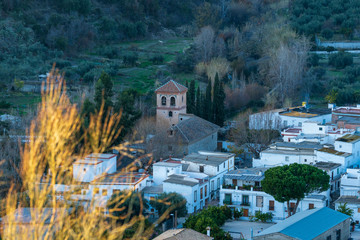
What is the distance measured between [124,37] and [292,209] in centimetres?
3585

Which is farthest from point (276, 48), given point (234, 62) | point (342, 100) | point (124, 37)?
point (124, 37)

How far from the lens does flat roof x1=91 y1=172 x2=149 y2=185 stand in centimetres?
2417

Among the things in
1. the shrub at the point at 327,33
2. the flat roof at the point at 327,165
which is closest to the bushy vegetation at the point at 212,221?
the flat roof at the point at 327,165

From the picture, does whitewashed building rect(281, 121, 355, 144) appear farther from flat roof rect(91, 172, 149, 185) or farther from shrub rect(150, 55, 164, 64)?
shrub rect(150, 55, 164, 64)

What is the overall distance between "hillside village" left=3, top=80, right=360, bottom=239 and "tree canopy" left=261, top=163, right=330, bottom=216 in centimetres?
68

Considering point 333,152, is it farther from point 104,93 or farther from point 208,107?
point 104,93

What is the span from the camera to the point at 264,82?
46.0 meters

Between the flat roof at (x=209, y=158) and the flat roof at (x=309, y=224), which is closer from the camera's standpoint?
the flat roof at (x=309, y=224)

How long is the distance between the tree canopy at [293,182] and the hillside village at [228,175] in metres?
0.68

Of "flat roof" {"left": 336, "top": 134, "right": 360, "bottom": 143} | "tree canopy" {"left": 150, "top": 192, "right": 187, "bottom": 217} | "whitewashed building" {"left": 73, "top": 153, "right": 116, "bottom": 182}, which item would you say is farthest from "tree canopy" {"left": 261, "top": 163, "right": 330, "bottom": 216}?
"whitewashed building" {"left": 73, "top": 153, "right": 116, "bottom": 182}

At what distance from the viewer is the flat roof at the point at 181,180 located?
80.6 ft

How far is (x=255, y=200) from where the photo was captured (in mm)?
24719

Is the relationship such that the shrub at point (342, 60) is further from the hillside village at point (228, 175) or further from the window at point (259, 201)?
the window at point (259, 201)

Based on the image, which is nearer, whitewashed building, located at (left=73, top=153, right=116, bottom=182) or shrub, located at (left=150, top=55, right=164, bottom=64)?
whitewashed building, located at (left=73, top=153, right=116, bottom=182)
